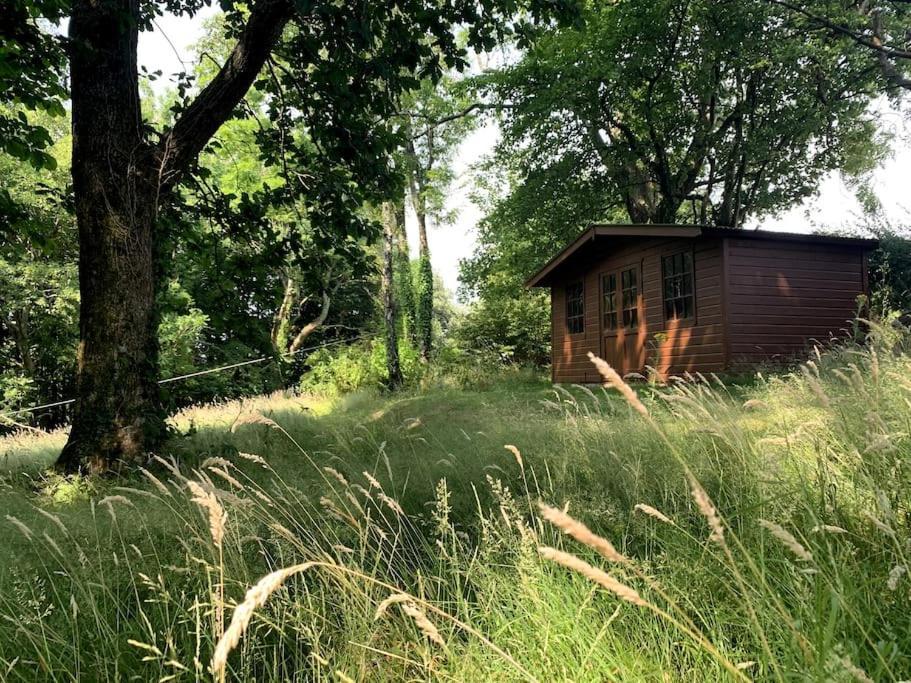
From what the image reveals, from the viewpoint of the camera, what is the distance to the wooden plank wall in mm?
12352

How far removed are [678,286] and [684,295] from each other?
0.33 meters

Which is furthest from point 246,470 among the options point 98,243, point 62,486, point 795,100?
point 795,100

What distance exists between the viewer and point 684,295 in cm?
1323

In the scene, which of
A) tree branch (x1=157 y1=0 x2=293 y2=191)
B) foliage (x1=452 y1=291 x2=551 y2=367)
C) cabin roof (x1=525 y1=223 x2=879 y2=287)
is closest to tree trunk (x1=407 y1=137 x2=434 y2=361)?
foliage (x1=452 y1=291 x2=551 y2=367)

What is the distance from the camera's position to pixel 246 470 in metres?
4.88

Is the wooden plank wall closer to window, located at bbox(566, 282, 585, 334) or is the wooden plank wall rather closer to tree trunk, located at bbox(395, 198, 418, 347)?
window, located at bbox(566, 282, 585, 334)

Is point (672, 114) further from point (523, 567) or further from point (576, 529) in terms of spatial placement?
point (576, 529)

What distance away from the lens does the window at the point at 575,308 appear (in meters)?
17.5

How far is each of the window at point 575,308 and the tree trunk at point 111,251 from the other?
1420 cm

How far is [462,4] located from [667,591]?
5875 millimetres

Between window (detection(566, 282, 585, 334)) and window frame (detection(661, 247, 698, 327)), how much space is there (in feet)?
12.3

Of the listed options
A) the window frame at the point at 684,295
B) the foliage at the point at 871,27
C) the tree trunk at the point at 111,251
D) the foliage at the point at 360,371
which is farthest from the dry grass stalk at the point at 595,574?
the foliage at the point at 871,27

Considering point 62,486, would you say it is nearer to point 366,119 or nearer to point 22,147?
point 22,147

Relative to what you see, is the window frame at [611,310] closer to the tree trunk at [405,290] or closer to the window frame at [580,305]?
the window frame at [580,305]
